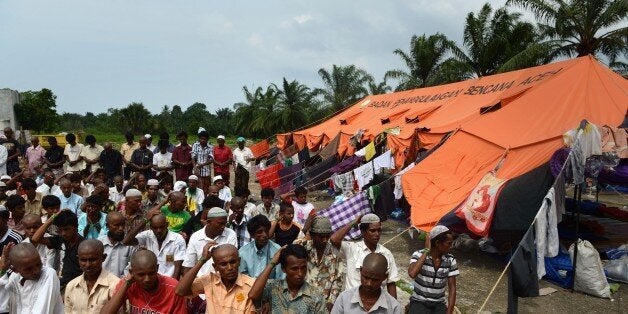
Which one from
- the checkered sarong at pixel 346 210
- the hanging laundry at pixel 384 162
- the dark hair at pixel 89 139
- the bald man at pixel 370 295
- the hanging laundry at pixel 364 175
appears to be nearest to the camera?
the bald man at pixel 370 295

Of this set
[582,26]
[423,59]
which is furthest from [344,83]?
[582,26]

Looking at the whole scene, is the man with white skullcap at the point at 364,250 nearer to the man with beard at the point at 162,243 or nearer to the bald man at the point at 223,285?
the bald man at the point at 223,285

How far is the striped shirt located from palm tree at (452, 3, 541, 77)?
2161cm

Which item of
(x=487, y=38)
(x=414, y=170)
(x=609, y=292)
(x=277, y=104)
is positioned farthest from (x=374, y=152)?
(x=277, y=104)

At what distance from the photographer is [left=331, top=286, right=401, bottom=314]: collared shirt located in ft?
9.13

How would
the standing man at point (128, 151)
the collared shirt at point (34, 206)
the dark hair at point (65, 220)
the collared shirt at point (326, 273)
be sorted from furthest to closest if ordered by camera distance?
the standing man at point (128, 151)
the collared shirt at point (34, 206)
the dark hair at point (65, 220)
the collared shirt at point (326, 273)

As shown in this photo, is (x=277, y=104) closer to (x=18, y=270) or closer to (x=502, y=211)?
(x=502, y=211)

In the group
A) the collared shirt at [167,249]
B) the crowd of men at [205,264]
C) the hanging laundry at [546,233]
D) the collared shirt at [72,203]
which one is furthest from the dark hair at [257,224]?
the collared shirt at [72,203]

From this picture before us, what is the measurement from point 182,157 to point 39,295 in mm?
5974

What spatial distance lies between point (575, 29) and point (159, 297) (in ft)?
71.0

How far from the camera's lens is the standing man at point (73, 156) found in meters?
8.77

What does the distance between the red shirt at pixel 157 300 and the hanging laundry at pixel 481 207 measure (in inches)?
176

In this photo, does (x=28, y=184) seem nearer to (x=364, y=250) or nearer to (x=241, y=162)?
(x=241, y=162)

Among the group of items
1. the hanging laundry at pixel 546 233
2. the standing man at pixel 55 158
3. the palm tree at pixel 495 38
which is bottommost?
the hanging laundry at pixel 546 233
